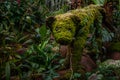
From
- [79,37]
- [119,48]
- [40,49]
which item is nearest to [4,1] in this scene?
[40,49]

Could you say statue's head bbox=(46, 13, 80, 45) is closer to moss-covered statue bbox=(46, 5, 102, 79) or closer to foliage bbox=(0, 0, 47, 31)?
moss-covered statue bbox=(46, 5, 102, 79)

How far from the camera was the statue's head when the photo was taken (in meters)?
3.59

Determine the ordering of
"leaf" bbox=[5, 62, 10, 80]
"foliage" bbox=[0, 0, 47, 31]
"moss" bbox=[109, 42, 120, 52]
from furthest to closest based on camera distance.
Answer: "foliage" bbox=[0, 0, 47, 31] → "moss" bbox=[109, 42, 120, 52] → "leaf" bbox=[5, 62, 10, 80]

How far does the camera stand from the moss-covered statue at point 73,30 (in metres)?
3.64

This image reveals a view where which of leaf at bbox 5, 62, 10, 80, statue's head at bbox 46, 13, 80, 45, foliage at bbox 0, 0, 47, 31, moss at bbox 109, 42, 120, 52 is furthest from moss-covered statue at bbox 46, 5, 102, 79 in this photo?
foliage at bbox 0, 0, 47, 31

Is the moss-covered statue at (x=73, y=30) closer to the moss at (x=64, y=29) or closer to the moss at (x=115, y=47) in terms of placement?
the moss at (x=64, y=29)

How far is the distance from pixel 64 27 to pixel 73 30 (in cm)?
15

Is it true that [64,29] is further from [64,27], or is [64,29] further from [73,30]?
[73,30]

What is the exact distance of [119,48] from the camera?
587cm

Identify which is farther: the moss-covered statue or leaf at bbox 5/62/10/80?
leaf at bbox 5/62/10/80

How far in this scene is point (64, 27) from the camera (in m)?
3.78

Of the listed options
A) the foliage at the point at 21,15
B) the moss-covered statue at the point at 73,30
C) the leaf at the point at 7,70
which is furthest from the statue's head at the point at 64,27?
the foliage at the point at 21,15

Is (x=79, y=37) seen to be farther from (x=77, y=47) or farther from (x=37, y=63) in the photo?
(x=37, y=63)

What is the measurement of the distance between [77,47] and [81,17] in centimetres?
51
